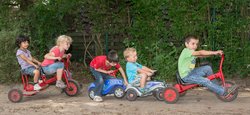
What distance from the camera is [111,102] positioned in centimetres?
809

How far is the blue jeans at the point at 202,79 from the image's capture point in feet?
25.2

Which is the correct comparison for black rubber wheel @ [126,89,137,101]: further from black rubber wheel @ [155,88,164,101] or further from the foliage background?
the foliage background

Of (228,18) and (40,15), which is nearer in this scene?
(228,18)

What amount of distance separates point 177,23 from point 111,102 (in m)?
3.34

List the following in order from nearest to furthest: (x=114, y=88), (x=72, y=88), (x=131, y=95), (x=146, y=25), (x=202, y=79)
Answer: (x=202, y=79)
(x=131, y=95)
(x=114, y=88)
(x=72, y=88)
(x=146, y=25)

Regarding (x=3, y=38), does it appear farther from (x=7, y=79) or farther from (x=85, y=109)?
(x=85, y=109)

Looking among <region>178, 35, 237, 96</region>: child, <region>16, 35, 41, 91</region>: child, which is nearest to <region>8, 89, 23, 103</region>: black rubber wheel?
<region>16, 35, 41, 91</region>: child

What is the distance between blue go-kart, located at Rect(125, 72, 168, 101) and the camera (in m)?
7.98

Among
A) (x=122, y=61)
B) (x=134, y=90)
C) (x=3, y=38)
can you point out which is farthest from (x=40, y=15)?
(x=134, y=90)

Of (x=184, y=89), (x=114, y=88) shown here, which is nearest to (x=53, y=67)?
(x=114, y=88)

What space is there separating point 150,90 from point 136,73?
41cm

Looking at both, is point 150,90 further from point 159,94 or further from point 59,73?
point 59,73

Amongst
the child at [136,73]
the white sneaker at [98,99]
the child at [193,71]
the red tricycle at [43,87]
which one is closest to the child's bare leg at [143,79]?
the child at [136,73]

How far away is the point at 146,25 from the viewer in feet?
36.1
